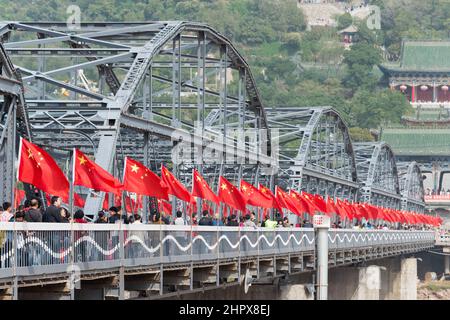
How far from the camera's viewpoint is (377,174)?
132 meters

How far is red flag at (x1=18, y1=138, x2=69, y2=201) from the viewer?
29.5 meters

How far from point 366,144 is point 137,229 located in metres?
95.9

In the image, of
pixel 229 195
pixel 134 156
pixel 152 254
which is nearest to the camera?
pixel 152 254

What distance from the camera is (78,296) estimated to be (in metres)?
31.3

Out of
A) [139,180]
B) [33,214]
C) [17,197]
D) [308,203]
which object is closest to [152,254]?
[139,180]

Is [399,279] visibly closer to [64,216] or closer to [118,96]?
[118,96]

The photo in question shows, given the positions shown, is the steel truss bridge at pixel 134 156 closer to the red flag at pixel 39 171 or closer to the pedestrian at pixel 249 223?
the pedestrian at pixel 249 223

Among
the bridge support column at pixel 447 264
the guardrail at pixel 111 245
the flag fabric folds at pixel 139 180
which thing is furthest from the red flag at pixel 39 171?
the bridge support column at pixel 447 264

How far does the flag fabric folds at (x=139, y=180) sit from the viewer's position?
118ft

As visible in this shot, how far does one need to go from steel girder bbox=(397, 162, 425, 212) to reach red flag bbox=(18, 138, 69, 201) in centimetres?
11240

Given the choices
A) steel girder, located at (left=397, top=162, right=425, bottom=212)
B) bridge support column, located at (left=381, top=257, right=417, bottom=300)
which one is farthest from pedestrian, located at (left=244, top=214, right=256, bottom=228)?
steel girder, located at (left=397, top=162, right=425, bottom=212)

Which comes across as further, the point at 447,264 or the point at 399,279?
the point at 447,264

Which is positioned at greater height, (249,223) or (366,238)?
(249,223)

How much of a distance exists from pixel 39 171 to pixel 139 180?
6.47 m
